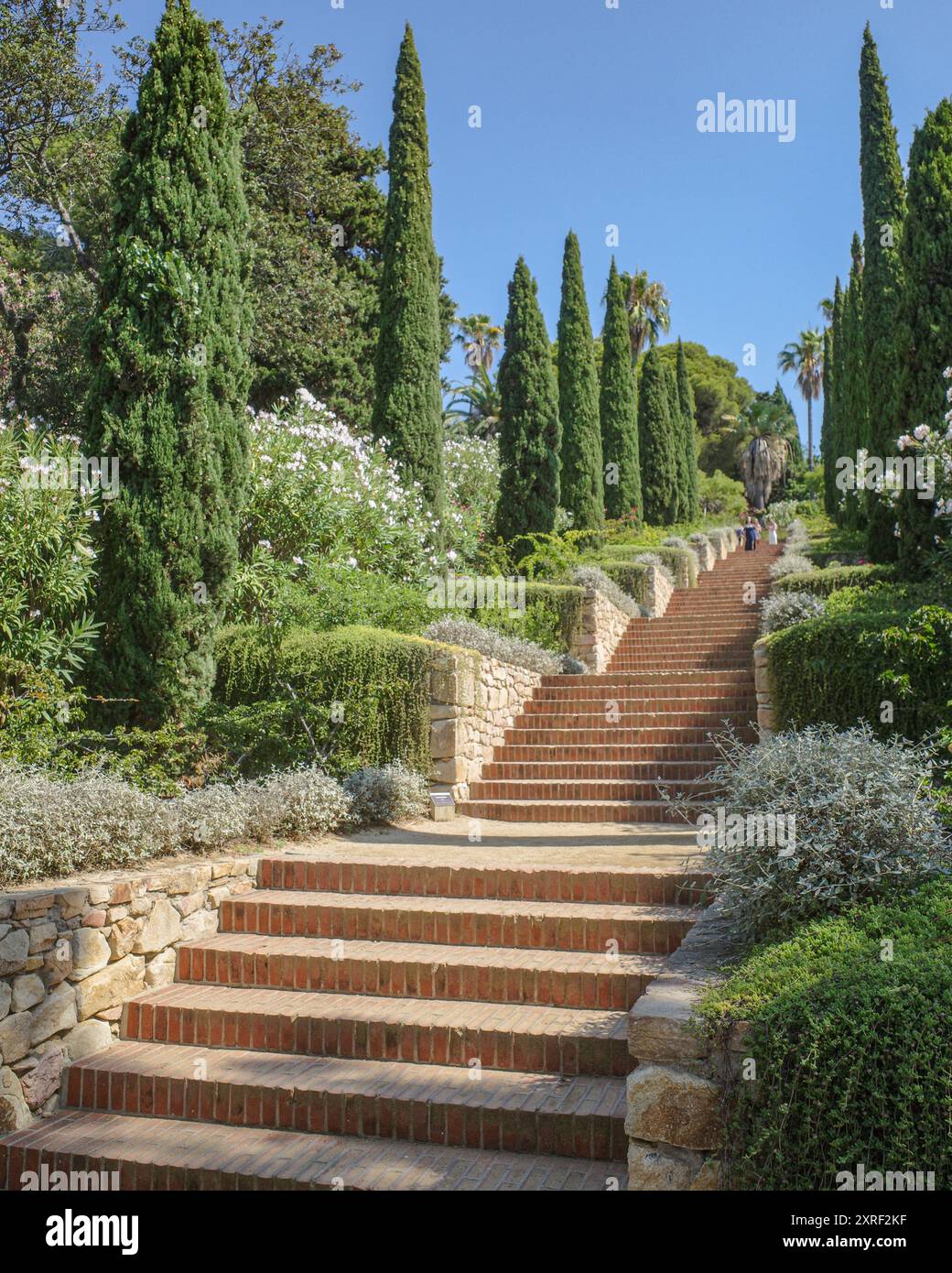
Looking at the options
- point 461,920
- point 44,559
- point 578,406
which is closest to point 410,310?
point 578,406

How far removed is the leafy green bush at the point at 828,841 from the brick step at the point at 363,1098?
1.04 m

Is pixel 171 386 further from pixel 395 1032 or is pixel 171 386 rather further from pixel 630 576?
pixel 630 576

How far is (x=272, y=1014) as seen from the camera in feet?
15.6

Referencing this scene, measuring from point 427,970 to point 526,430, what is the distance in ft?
42.2

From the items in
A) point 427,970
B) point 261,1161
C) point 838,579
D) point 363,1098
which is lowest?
point 261,1161

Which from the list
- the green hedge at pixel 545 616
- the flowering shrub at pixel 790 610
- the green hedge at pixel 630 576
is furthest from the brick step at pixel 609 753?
the green hedge at pixel 630 576

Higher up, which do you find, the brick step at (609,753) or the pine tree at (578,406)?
the pine tree at (578,406)

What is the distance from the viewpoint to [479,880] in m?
5.87

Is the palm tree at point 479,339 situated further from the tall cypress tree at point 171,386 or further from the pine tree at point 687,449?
the tall cypress tree at point 171,386

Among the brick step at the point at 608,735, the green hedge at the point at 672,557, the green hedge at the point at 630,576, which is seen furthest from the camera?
the green hedge at the point at 672,557

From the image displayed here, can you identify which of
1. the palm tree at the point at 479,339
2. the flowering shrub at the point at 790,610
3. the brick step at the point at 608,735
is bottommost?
the brick step at the point at 608,735

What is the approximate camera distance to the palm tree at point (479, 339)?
155 ft
